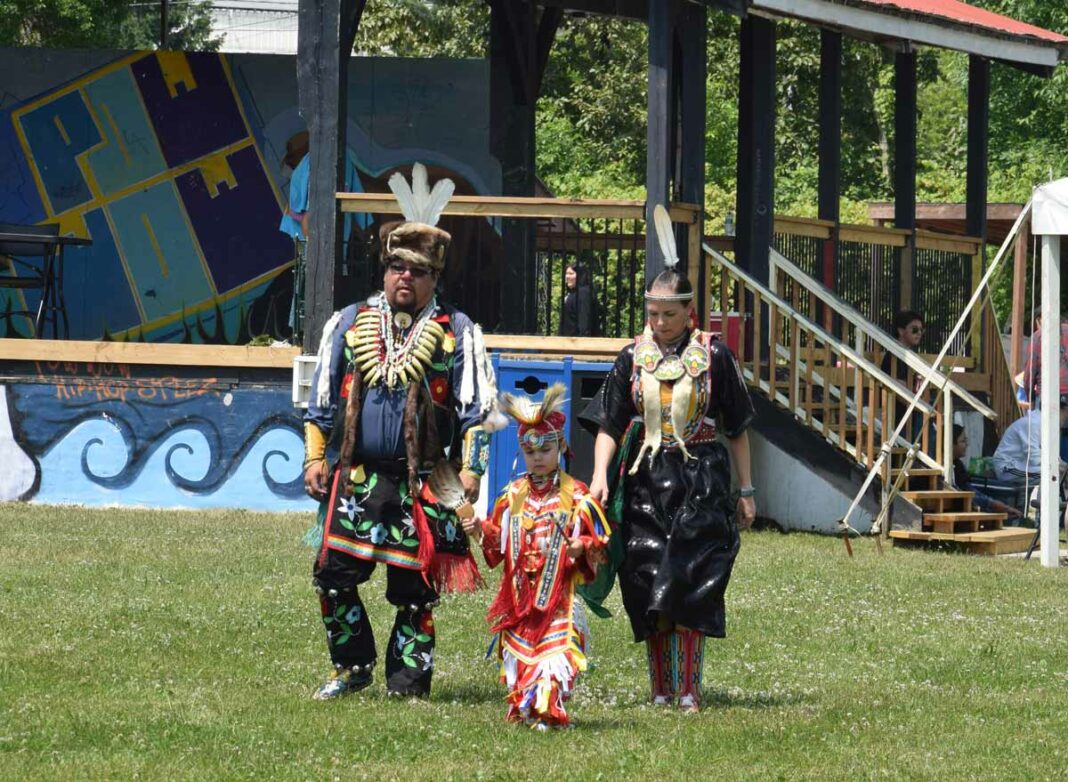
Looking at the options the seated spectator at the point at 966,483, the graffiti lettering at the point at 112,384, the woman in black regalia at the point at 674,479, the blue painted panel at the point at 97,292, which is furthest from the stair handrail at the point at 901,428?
the blue painted panel at the point at 97,292

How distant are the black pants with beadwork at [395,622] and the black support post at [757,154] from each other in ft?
33.2

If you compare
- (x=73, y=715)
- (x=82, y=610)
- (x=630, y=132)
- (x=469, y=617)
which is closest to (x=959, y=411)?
(x=469, y=617)

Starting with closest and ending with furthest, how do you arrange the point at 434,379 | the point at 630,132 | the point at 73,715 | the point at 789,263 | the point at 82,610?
the point at 73,715 → the point at 434,379 → the point at 82,610 → the point at 789,263 → the point at 630,132

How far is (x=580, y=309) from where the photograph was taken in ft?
55.7

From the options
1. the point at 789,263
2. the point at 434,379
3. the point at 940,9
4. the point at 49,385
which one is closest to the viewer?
the point at 434,379

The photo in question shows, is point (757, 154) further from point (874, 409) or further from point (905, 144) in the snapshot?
point (874, 409)

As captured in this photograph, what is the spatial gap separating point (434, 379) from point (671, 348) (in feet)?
3.39

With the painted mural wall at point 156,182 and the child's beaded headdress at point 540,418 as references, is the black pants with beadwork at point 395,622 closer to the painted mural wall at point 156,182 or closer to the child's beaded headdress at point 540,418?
the child's beaded headdress at point 540,418

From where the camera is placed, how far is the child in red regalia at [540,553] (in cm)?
766

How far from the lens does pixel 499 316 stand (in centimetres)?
1881

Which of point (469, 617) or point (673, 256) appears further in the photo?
point (469, 617)

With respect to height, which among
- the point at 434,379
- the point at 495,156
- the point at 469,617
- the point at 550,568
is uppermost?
the point at 495,156

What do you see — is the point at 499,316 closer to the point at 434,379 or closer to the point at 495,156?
the point at 495,156

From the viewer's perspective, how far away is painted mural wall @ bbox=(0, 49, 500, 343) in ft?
67.2
